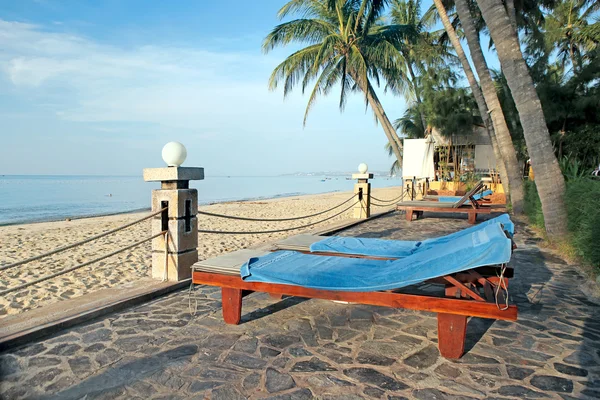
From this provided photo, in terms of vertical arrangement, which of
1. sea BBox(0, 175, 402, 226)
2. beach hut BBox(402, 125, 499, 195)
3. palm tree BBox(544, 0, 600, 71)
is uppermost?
palm tree BBox(544, 0, 600, 71)

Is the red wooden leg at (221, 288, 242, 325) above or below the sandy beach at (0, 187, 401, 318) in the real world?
above

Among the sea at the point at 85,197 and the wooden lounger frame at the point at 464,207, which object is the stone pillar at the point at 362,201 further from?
the sea at the point at 85,197

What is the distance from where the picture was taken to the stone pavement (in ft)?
7.40

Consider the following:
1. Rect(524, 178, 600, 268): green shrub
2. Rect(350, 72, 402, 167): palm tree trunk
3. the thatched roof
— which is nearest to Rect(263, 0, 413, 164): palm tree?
Rect(350, 72, 402, 167): palm tree trunk

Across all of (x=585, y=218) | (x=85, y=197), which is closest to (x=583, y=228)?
(x=585, y=218)

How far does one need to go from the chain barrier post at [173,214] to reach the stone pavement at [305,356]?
1.99 feet

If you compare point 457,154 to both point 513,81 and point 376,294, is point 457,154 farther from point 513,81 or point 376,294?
point 376,294

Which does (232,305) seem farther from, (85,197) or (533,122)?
(85,197)

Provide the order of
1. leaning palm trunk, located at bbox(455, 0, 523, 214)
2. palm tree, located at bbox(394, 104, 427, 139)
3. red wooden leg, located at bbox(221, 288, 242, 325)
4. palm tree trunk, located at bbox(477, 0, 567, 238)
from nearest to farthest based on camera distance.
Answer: red wooden leg, located at bbox(221, 288, 242, 325)
palm tree trunk, located at bbox(477, 0, 567, 238)
leaning palm trunk, located at bbox(455, 0, 523, 214)
palm tree, located at bbox(394, 104, 427, 139)

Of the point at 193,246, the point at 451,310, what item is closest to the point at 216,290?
the point at 193,246

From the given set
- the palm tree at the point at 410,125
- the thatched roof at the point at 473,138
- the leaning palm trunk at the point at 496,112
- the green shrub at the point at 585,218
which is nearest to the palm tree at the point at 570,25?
the thatched roof at the point at 473,138

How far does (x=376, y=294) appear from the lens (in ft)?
9.05

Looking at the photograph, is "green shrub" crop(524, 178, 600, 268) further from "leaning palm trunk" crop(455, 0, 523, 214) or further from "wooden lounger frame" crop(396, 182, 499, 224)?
"leaning palm trunk" crop(455, 0, 523, 214)

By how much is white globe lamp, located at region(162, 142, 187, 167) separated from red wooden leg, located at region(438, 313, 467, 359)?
2.90m
